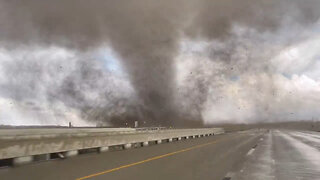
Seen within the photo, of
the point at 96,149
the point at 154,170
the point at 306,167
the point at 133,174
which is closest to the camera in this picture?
the point at 133,174

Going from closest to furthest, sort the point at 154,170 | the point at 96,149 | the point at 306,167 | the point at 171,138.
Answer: the point at 154,170 → the point at 306,167 → the point at 96,149 → the point at 171,138

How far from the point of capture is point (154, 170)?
13.4 m

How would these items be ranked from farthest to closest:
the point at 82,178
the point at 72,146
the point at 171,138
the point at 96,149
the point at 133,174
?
the point at 171,138
the point at 96,149
the point at 72,146
the point at 133,174
the point at 82,178

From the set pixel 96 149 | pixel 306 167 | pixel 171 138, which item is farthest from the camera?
pixel 171 138

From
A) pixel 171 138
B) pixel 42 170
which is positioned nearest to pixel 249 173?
pixel 42 170

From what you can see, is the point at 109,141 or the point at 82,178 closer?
the point at 82,178

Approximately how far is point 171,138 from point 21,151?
2438 centimetres

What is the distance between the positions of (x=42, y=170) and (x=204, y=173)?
5309 millimetres

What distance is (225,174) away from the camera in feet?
41.1

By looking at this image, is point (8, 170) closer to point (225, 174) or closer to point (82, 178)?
point (82, 178)

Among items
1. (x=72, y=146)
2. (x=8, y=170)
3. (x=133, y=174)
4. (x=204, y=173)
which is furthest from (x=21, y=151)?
(x=204, y=173)

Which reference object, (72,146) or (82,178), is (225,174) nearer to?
(82,178)

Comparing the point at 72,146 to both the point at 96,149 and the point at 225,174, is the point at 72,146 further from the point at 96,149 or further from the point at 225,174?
the point at 225,174

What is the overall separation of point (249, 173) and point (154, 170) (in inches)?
119
